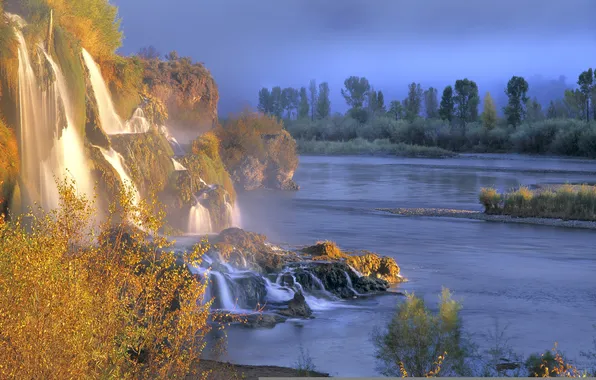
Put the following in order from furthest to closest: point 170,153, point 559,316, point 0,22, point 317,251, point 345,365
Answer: point 170,153 < point 317,251 < point 0,22 < point 559,316 < point 345,365

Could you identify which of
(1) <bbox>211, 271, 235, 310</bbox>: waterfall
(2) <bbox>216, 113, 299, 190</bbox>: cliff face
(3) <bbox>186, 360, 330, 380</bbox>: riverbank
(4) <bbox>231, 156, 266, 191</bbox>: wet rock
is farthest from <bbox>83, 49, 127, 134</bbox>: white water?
(4) <bbox>231, 156, 266, 191</bbox>: wet rock

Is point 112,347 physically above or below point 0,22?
below

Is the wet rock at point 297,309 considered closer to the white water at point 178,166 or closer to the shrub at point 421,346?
the shrub at point 421,346

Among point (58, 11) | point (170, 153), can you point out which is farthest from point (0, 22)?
point (170, 153)

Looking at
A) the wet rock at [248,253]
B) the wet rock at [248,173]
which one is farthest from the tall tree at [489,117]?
the wet rock at [248,253]

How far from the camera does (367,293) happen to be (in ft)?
68.0

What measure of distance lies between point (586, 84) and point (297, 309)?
119 metres

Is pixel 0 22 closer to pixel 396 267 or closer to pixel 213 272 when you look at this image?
pixel 213 272

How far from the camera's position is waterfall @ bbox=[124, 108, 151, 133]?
98.0ft

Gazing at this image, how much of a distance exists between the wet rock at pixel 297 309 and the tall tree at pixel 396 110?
497 ft

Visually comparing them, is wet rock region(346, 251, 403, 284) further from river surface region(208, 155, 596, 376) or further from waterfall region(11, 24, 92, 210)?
waterfall region(11, 24, 92, 210)

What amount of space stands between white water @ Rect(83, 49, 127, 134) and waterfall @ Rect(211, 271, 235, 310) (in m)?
9.97

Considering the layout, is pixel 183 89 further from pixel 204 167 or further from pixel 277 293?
pixel 277 293

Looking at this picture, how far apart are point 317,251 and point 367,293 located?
3.53 meters
